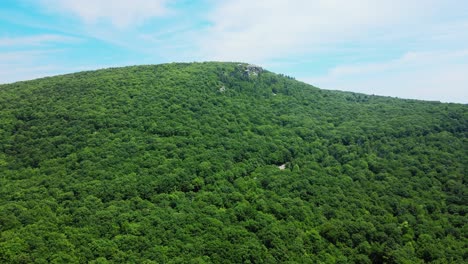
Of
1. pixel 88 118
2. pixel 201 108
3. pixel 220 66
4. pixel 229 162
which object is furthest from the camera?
pixel 220 66

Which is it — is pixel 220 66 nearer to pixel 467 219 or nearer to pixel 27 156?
pixel 27 156

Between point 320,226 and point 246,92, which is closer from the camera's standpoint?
point 320,226

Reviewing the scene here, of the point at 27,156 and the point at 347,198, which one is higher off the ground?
the point at 27,156

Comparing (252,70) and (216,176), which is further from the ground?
(252,70)

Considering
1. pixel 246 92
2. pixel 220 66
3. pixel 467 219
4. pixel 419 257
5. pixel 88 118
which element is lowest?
pixel 419 257

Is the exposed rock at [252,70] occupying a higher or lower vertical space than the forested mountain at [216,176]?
higher

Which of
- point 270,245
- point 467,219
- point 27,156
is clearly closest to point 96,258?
point 270,245

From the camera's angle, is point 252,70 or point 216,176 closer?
point 216,176

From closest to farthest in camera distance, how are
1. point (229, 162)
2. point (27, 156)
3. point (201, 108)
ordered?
point (27, 156), point (229, 162), point (201, 108)
